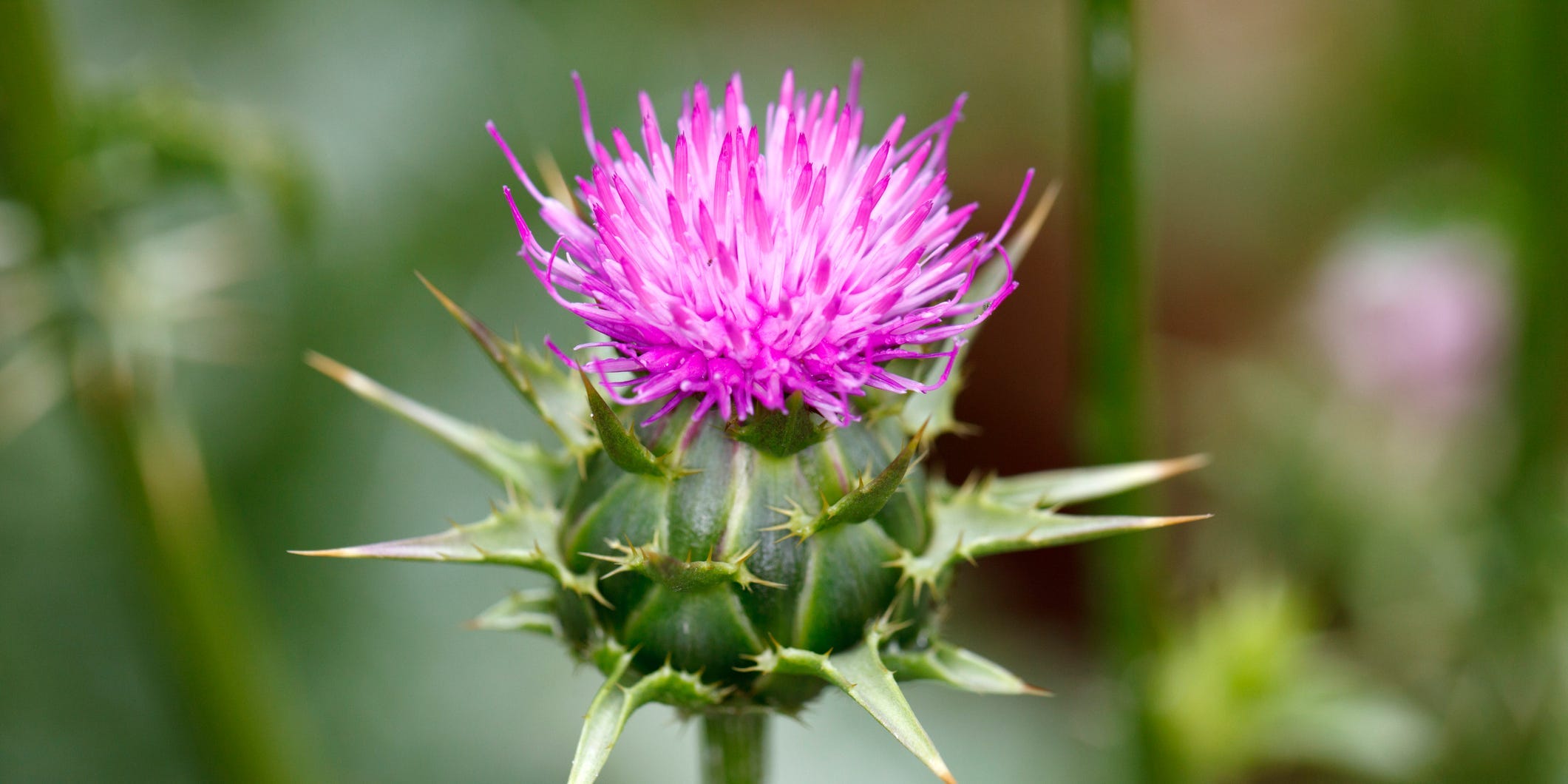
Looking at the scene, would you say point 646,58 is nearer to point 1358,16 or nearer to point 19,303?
point 19,303

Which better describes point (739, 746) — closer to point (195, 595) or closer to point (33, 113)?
point (195, 595)

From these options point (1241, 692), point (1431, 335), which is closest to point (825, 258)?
point (1241, 692)

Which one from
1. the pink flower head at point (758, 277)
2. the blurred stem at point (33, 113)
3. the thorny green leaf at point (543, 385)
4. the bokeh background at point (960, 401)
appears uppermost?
the blurred stem at point (33, 113)

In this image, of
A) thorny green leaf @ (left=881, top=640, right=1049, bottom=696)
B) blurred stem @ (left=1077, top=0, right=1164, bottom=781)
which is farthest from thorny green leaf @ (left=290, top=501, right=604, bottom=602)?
blurred stem @ (left=1077, top=0, right=1164, bottom=781)

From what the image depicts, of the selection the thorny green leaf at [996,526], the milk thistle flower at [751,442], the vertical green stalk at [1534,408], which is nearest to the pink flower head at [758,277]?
the milk thistle flower at [751,442]

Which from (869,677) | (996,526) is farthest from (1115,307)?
(869,677)

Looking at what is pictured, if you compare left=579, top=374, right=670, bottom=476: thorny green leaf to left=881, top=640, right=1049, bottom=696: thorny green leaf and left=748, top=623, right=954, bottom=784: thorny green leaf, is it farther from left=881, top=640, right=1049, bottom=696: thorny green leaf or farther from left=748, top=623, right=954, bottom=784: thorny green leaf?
left=881, top=640, right=1049, bottom=696: thorny green leaf

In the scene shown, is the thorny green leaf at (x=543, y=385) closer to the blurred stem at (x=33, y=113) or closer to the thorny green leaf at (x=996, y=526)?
the thorny green leaf at (x=996, y=526)
